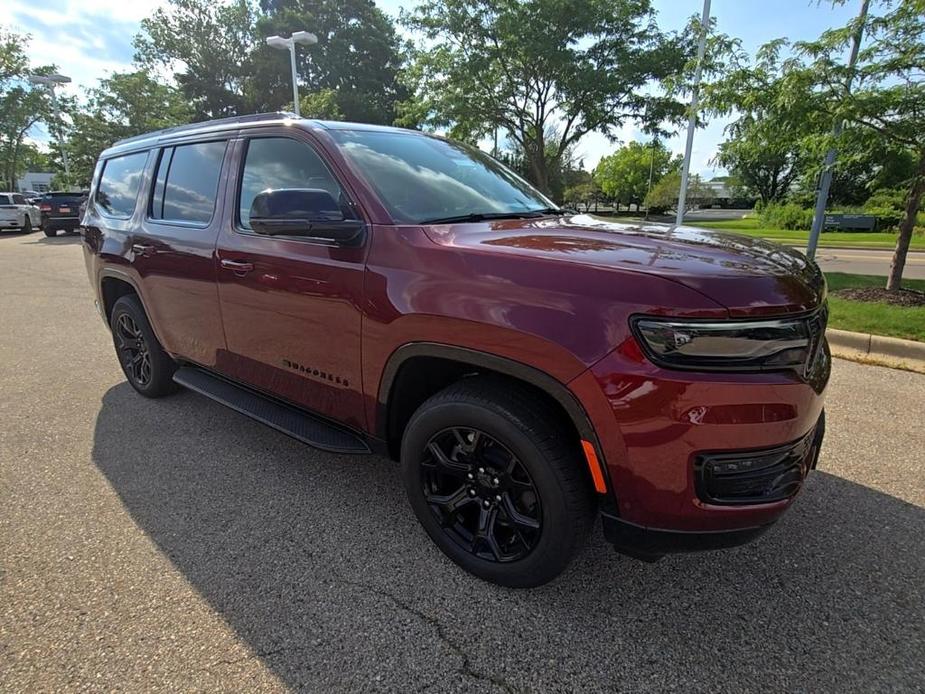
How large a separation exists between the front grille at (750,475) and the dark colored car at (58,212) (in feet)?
81.0

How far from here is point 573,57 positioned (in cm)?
1614

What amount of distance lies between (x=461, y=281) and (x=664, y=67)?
1721 centimetres

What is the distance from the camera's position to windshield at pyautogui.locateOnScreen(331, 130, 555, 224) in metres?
2.52

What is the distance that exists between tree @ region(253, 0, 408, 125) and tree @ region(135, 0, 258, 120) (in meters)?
1.39

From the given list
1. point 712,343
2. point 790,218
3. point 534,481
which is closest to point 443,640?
point 534,481

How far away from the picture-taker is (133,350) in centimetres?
434

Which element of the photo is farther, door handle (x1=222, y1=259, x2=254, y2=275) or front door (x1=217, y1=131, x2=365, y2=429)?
door handle (x1=222, y1=259, x2=254, y2=275)

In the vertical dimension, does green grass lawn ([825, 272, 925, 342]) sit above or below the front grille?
below

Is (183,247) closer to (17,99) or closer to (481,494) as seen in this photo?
(481,494)

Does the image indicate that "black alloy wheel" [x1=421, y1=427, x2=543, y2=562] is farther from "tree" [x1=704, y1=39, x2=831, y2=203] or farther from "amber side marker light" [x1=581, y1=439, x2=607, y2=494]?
"tree" [x1=704, y1=39, x2=831, y2=203]

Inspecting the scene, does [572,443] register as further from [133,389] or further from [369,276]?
[133,389]

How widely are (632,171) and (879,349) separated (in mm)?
57927

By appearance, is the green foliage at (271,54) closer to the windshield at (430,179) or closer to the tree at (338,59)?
the tree at (338,59)

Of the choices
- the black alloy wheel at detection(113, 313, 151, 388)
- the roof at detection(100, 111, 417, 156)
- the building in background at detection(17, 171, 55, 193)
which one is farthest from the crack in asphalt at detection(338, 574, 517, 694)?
the building in background at detection(17, 171, 55, 193)
